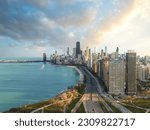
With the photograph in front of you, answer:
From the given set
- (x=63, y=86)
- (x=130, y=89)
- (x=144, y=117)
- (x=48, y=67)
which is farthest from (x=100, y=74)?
(x=144, y=117)

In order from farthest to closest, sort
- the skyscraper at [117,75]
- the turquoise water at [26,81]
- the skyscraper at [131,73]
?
the turquoise water at [26,81], the skyscraper at [117,75], the skyscraper at [131,73]

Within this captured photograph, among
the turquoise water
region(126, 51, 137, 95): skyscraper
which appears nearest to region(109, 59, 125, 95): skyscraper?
region(126, 51, 137, 95): skyscraper

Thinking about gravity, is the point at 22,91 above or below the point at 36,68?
below

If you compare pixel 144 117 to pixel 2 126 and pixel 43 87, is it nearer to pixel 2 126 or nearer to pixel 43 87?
pixel 2 126

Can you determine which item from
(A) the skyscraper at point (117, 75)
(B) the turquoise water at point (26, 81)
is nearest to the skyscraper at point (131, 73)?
(A) the skyscraper at point (117, 75)

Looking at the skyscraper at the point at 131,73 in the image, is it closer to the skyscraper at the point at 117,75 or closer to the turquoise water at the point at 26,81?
the skyscraper at the point at 117,75

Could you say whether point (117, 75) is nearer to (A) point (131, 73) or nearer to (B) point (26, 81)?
(A) point (131, 73)

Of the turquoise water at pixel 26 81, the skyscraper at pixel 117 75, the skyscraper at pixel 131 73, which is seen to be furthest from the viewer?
the turquoise water at pixel 26 81

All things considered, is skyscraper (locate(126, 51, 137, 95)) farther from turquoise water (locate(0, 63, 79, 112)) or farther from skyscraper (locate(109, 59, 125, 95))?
turquoise water (locate(0, 63, 79, 112))

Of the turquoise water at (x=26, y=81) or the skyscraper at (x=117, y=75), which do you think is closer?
the skyscraper at (x=117, y=75)
